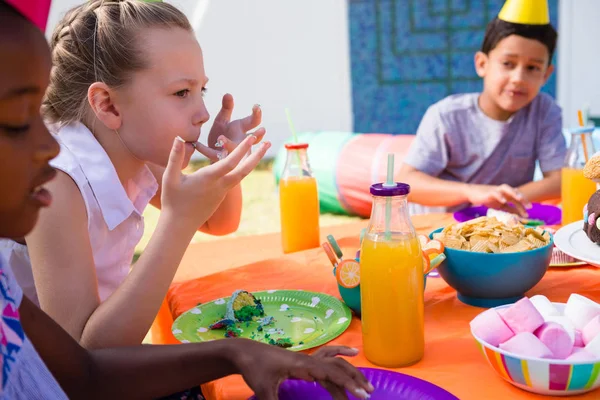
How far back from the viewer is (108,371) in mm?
804

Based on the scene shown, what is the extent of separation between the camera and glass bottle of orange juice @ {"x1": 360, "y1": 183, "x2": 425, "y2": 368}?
0.79 m

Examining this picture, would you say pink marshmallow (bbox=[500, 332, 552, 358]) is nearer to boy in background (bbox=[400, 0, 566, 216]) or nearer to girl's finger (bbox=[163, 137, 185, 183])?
girl's finger (bbox=[163, 137, 185, 183])

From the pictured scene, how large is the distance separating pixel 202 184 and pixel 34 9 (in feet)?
1.27

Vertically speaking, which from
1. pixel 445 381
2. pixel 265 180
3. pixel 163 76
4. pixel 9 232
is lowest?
pixel 265 180

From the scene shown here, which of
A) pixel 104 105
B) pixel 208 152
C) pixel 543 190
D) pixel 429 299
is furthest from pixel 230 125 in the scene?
pixel 543 190

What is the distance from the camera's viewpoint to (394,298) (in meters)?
0.79

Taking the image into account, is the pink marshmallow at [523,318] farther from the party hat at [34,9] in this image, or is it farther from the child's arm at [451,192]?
the child's arm at [451,192]

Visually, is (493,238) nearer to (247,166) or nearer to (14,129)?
(247,166)

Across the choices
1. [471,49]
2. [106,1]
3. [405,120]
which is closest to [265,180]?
[405,120]

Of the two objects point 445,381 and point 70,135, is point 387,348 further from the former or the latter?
point 70,135

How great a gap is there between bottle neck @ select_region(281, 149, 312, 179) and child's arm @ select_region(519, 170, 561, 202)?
0.70 metres

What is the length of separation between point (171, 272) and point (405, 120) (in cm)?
407

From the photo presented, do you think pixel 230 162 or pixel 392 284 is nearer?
pixel 392 284

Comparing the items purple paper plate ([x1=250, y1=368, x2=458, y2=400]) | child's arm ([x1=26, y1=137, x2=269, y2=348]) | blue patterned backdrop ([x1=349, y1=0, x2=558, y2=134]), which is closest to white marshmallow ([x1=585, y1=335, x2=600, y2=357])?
purple paper plate ([x1=250, y1=368, x2=458, y2=400])
